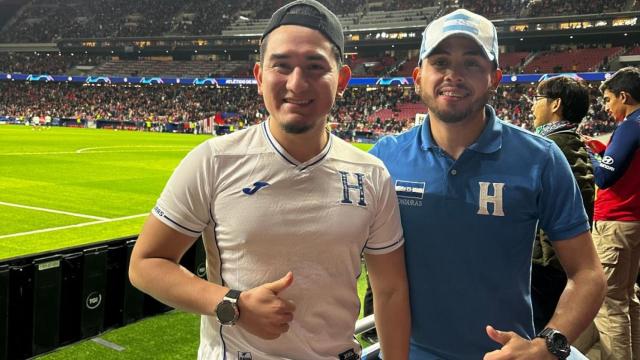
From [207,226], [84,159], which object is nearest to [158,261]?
[207,226]

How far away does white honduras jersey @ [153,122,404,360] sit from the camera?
202cm

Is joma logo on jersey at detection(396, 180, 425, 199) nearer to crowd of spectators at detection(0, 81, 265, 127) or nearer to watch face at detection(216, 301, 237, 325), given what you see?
watch face at detection(216, 301, 237, 325)

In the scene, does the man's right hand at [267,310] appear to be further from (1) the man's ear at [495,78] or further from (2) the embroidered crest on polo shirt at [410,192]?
(1) the man's ear at [495,78]

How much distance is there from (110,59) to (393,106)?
45.6 meters

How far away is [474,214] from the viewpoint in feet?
7.82

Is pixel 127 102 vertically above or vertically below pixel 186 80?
below

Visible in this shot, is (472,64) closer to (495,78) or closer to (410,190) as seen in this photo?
(495,78)

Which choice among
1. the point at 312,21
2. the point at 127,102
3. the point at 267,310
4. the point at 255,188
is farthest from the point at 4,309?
the point at 127,102

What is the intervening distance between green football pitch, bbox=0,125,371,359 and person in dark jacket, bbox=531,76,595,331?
3.31m

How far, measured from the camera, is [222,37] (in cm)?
6594

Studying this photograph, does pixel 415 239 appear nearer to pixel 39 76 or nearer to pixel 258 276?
pixel 258 276

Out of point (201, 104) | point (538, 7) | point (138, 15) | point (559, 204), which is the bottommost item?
point (201, 104)

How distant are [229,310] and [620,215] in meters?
4.39

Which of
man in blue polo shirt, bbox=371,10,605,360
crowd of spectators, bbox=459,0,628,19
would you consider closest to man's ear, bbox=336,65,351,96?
man in blue polo shirt, bbox=371,10,605,360
